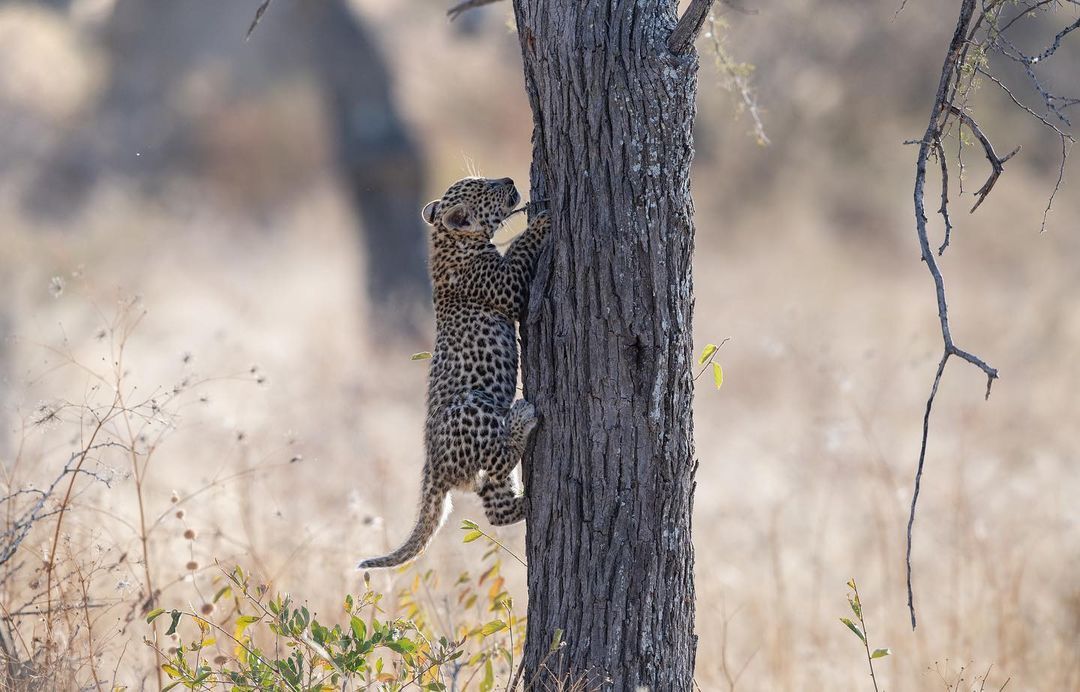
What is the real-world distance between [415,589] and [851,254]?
1479cm

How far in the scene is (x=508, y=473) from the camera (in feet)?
13.4

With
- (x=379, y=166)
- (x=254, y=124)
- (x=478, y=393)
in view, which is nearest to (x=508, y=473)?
(x=478, y=393)

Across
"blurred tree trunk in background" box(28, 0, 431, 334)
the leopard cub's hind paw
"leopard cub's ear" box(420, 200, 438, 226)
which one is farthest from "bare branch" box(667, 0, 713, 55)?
"blurred tree trunk in background" box(28, 0, 431, 334)

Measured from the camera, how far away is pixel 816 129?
71.1 ft

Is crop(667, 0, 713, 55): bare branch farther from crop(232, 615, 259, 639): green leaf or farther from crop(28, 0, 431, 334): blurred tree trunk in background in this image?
crop(28, 0, 431, 334): blurred tree trunk in background

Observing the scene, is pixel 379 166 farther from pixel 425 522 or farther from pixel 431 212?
pixel 425 522

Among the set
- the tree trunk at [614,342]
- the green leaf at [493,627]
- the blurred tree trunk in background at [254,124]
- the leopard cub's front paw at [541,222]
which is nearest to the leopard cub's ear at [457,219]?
the leopard cub's front paw at [541,222]

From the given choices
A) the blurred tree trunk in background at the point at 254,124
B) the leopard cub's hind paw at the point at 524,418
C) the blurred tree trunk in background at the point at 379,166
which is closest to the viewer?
the leopard cub's hind paw at the point at 524,418

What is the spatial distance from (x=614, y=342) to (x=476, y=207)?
56.6 inches

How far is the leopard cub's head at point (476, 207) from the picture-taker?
188 inches

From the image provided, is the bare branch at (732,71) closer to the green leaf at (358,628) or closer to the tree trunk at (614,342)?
the tree trunk at (614,342)

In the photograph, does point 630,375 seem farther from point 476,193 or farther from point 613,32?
point 476,193

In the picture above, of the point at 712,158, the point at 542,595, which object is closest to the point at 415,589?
the point at 542,595

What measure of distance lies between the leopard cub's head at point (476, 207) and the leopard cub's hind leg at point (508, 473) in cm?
110
